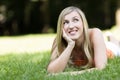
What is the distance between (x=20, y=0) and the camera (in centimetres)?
2466

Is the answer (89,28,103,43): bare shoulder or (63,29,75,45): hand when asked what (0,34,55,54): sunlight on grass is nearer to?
(89,28,103,43): bare shoulder

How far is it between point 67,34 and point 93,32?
44 cm

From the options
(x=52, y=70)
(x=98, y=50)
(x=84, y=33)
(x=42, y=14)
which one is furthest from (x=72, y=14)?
(x=42, y=14)

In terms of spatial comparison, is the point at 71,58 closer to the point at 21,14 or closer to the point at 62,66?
the point at 62,66

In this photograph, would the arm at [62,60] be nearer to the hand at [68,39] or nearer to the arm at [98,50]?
the hand at [68,39]

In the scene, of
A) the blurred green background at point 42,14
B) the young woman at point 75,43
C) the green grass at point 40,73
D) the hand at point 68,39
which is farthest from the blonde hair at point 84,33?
the blurred green background at point 42,14

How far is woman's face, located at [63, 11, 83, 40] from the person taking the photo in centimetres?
596

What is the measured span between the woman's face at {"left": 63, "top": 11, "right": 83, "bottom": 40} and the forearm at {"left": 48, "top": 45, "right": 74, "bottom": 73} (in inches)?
8.0

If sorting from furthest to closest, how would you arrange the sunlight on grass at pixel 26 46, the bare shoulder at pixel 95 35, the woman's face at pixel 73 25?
the sunlight on grass at pixel 26 46 → the bare shoulder at pixel 95 35 → the woman's face at pixel 73 25

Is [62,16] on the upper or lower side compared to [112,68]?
upper

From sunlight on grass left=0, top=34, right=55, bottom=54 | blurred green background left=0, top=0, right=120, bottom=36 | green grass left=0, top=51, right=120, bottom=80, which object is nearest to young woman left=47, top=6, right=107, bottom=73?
green grass left=0, top=51, right=120, bottom=80

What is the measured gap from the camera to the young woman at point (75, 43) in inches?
232

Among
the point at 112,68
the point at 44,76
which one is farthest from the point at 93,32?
the point at 44,76

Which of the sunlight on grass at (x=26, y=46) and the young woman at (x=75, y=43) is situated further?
the sunlight on grass at (x=26, y=46)
